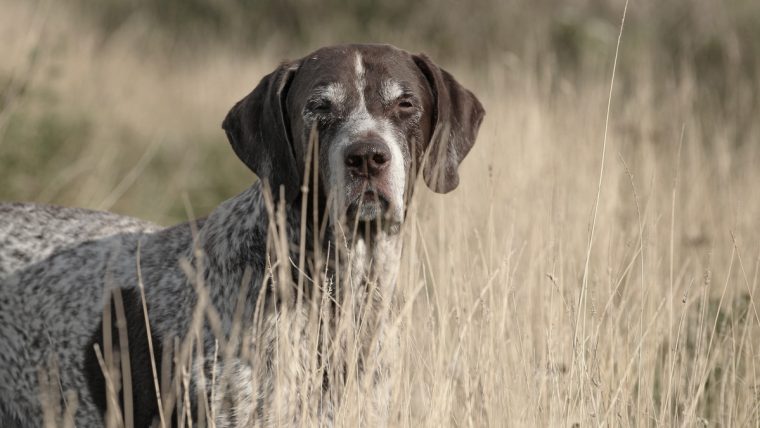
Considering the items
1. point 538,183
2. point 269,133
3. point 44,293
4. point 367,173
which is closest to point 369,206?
point 367,173

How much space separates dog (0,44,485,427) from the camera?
4020 mm

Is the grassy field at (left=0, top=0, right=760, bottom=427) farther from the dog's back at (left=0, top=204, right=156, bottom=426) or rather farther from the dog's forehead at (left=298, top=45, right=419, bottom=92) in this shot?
the dog's back at (left=0, top=204, right=156, bottom=426)

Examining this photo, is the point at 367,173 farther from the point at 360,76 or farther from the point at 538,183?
the point at 538,183

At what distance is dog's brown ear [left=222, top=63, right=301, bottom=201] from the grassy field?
0.53 meters

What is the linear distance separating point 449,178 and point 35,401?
6.33 ft

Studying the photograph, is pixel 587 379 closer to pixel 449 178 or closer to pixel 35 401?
pixel 449 178

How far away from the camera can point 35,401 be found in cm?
481

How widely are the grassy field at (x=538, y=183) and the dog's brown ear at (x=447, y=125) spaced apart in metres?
0.27

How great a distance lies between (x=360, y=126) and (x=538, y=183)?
9.96ft

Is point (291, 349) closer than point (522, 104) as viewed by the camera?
Yes

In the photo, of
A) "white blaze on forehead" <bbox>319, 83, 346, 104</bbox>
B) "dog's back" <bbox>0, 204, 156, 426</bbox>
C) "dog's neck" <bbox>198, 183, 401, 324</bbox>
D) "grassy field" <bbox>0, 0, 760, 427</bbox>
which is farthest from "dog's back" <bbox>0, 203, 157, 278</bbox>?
"white blaze on forehead" <bbox>319, 83, 346, 104</bbox>

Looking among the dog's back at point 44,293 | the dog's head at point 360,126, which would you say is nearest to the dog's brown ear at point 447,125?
the dog's head at point 360,126

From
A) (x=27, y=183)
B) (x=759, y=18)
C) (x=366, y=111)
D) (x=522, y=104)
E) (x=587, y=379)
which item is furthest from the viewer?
(x=759, y=18)

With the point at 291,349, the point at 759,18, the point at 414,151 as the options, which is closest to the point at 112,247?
the point at 291,349
